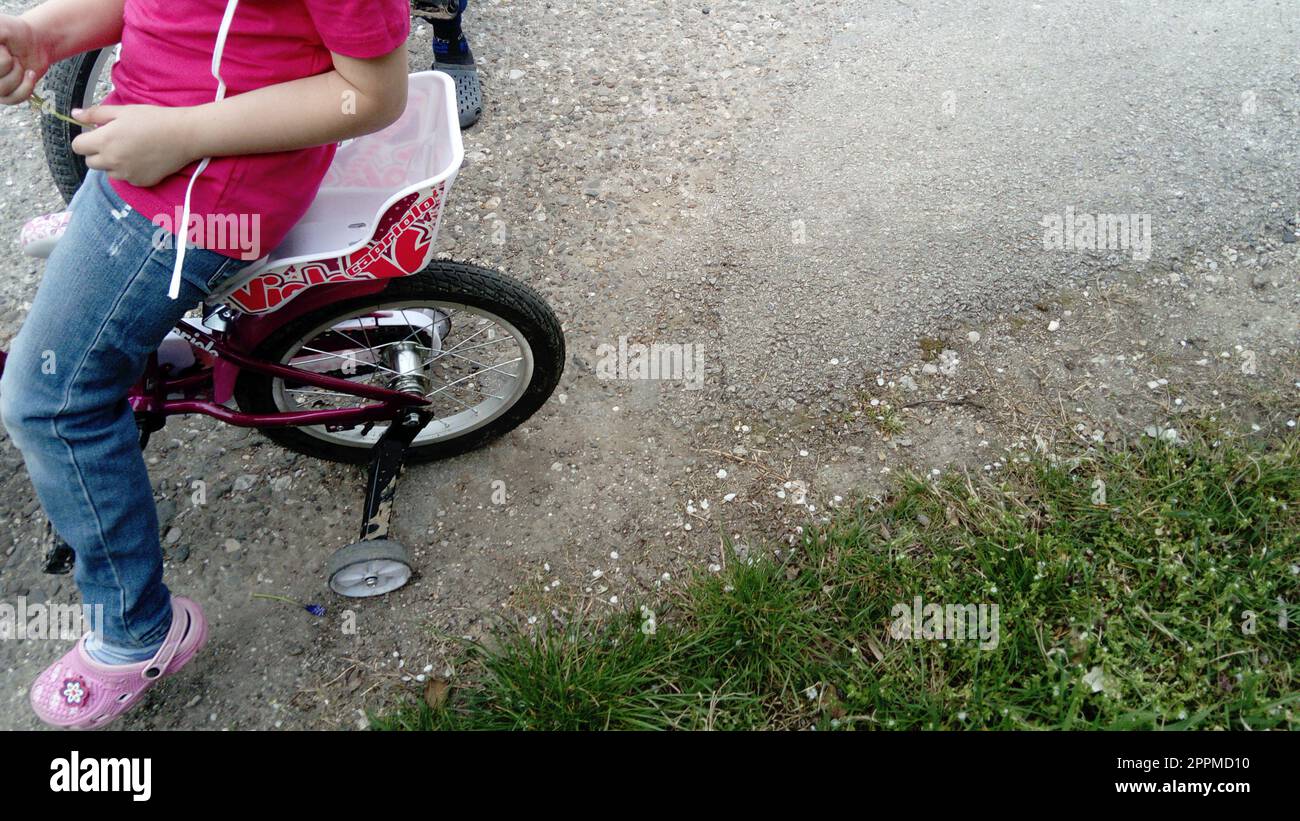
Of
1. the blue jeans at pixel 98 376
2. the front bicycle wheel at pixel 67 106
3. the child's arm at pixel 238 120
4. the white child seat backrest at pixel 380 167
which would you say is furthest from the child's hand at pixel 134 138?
the front bicycle wheel at pixel 67 106

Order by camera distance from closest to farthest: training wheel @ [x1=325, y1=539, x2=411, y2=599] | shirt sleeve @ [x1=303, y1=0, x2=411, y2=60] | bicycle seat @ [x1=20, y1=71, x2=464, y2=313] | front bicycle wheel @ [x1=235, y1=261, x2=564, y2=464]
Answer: shirt sleeve @ [x1=303, y1=0, x2=411, y2=60]
bicycle seat @ [x1=20, y1=71, x2=464, y2=313]
front bicycle wheel @ [x1=235, y1=261, x2=564, y2=464]
training wheel @ [x1=325, y1=539, x2=411, y2=599]

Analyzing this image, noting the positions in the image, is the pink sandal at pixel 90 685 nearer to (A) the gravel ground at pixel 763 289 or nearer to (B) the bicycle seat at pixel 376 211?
(A) the gravel ground at pixel 763 289

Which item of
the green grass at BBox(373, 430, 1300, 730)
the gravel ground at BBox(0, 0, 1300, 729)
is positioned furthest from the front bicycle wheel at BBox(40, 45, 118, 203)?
the green grass at BBox(373, 430, 1300, 730)

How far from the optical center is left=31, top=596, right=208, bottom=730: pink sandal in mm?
2074

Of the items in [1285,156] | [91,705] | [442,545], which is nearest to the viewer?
[91,705]

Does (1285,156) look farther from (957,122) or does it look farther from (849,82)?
(849,82)

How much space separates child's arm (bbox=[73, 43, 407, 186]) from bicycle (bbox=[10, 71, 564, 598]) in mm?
257

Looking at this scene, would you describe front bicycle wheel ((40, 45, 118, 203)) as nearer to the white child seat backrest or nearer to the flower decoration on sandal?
the white child seat backrest

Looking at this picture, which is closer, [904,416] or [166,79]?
[166,79]

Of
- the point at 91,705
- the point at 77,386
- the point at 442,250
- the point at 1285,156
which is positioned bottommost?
the point at 91,705

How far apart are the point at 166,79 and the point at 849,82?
2.89 metres

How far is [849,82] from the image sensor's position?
12.6 feet

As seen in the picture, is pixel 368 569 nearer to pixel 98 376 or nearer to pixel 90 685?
pixel 90 685

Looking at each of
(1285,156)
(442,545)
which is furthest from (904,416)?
(1285,156)
